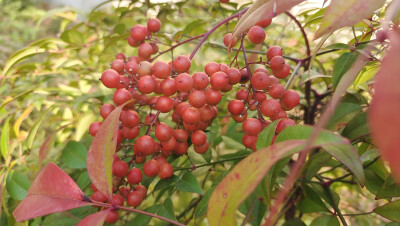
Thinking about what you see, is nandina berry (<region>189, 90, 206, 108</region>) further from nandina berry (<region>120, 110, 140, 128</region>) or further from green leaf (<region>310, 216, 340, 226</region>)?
green leaf (<region>310, 216, 340, 226</region>)

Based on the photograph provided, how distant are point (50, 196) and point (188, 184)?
0.19 meters

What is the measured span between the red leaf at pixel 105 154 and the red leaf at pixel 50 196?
20mm

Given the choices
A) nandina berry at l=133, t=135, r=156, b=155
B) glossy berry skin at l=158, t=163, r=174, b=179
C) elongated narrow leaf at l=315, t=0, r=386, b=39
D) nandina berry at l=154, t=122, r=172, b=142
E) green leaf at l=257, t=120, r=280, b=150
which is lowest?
glossy berry skin at l=158, t=163, r=174, b=179

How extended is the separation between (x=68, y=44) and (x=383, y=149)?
0.79 meters

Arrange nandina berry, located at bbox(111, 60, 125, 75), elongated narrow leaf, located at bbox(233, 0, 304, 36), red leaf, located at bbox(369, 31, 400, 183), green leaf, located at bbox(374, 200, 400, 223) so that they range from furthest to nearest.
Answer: nandina berry, located at bbox(111, 60, 125, 75), green leaf, located at bbox(374, 200, 400, 223), elongated narrow leaf, located at bbox(233, 0, 304, 36), red leaf, located at bbox(369, 31, 400, 183)

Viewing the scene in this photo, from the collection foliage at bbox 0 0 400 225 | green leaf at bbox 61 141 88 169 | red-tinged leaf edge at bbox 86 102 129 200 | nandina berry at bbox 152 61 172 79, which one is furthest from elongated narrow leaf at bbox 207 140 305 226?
green leaf at bbox 61 141 88 169

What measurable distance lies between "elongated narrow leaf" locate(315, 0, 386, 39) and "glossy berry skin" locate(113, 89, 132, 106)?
0.26 m

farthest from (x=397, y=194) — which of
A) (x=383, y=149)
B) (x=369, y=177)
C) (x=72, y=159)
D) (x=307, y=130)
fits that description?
(x=72, y=159)

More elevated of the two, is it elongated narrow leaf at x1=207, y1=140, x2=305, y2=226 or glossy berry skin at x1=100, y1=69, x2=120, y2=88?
elongated narrow leaf at x1=207, y1=140, x2=305, y2=226

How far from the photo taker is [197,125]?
44 cm

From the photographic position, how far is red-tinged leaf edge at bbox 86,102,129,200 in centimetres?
32

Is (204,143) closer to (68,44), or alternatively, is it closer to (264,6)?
(264,6)

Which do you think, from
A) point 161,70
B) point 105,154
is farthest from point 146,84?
point 105,154

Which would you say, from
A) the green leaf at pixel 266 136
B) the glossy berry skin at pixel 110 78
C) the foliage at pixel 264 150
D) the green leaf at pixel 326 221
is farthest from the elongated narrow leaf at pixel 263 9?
the green leaf at pixel 326 221
